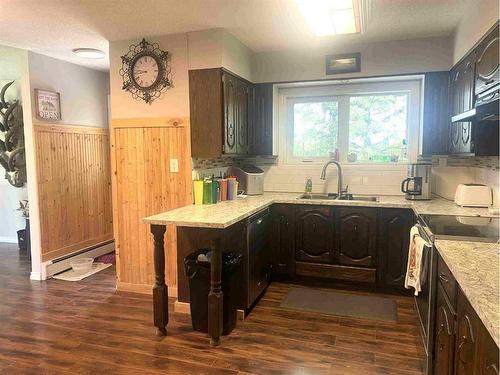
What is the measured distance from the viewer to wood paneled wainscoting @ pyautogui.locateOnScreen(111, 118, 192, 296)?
3455mm

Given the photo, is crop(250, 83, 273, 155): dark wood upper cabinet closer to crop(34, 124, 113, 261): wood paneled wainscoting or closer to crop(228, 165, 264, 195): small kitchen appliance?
crop(228, 165, 264, 195): small kitchen appliance

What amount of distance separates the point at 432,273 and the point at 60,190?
3.96m

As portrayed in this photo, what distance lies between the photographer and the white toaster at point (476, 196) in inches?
120

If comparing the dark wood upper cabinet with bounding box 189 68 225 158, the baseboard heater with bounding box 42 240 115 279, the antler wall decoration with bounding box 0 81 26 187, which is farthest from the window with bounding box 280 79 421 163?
the antler wall decoration with bounding box 0 81 26 187

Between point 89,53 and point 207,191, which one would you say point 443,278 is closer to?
point 207,191

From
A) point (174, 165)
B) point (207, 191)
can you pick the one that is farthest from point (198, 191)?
point (174, 165)

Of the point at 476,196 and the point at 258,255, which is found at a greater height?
the point at 476,196

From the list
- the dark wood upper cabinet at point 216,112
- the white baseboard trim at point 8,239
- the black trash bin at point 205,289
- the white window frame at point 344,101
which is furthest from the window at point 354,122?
the white baseboard trim at point 8,239

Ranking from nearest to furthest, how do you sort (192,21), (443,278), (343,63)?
(443,278) < (192,21) < (343,63)

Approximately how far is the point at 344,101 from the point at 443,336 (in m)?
2.92

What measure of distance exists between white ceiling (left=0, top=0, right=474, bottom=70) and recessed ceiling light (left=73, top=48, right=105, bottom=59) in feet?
0.28

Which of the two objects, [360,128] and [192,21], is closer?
[192,21]

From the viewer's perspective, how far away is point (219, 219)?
2.61 meters

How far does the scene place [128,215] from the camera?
366 cm
